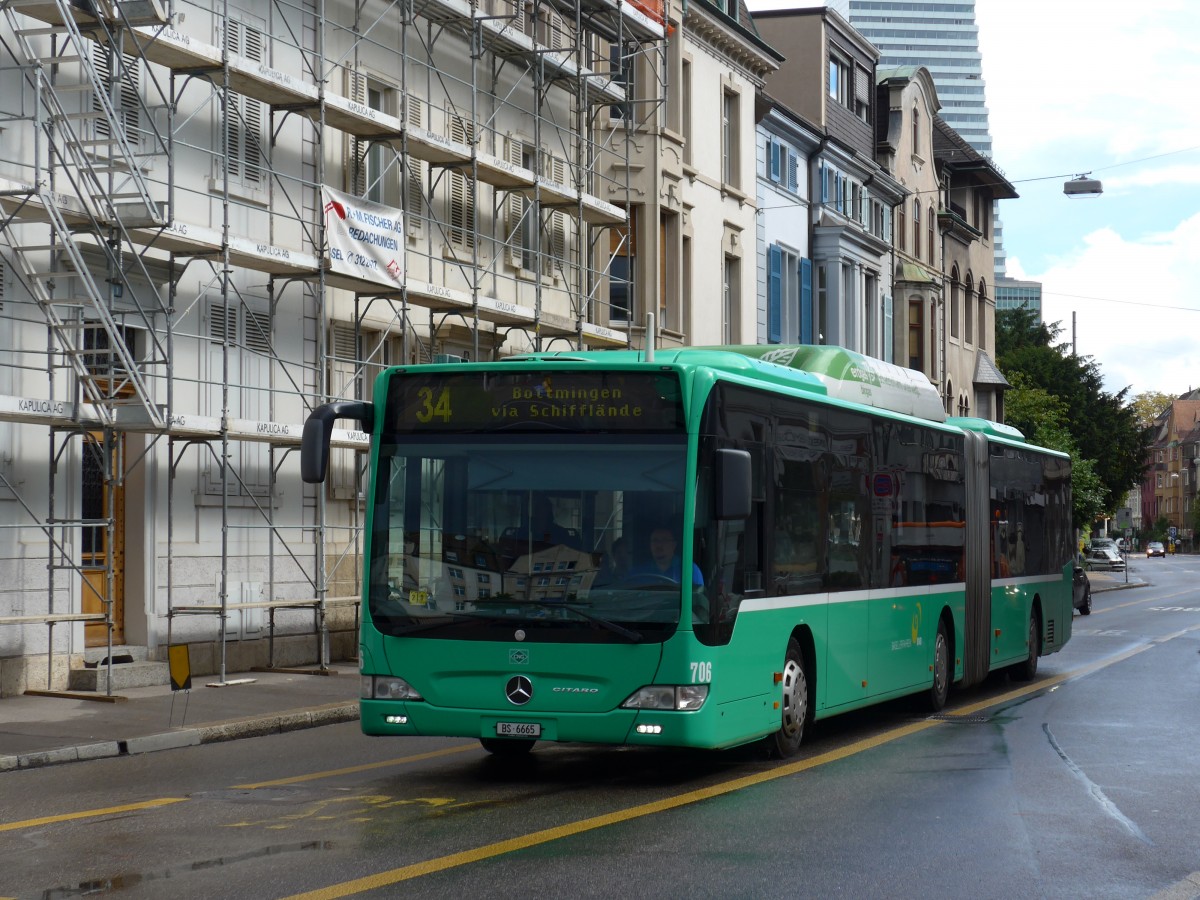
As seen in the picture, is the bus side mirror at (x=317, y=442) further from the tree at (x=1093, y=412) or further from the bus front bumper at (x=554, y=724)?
the tree at (x=1093, y=412)

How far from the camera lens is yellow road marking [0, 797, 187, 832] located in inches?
386

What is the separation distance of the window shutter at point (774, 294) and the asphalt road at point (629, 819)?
26004mm

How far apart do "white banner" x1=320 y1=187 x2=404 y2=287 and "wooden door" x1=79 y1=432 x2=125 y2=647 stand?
13.1 ft

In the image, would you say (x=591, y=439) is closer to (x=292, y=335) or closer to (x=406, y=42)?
(x=292, y=335)

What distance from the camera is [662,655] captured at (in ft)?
35.7

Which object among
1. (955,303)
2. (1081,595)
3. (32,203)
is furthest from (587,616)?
(955,303)

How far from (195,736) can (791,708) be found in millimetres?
5232

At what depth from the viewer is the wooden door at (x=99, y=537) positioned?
18.5 m

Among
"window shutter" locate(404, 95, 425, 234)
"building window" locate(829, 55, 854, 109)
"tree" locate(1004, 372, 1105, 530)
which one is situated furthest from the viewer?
"tree" locate(1004, 372, 1105, 530)

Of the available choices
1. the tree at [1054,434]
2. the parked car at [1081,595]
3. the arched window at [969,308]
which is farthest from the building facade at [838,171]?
the arched window at [969,308]

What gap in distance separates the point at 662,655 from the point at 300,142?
44.5ft

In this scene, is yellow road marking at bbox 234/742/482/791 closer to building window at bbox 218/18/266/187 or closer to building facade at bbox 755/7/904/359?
building window at bbox 218/18/266/187

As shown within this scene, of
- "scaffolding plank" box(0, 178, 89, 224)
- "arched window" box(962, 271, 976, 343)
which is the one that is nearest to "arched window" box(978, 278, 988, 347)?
"arched window" box(962, 271, 976, 343)

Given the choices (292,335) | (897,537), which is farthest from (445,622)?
(292,335)
